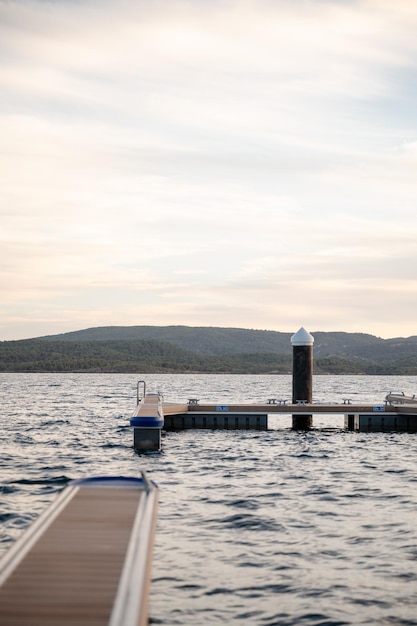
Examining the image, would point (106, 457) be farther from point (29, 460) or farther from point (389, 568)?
point (389, 568)

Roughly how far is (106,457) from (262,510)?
10956 mm

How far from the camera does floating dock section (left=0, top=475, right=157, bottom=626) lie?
7.14m

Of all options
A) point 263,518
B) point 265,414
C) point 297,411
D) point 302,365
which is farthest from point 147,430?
point 263,518

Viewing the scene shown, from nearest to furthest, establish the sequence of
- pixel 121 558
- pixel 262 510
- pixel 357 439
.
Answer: pixel 121 558 < pixel 262 510 < pixel 357 439

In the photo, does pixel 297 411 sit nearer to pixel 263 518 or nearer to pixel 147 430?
pixel 147 430

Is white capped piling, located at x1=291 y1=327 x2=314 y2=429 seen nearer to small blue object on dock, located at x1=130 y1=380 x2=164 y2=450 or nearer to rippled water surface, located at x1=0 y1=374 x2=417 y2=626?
rippled water surface, located at x1=0 y1=374 x2=417 y2=626

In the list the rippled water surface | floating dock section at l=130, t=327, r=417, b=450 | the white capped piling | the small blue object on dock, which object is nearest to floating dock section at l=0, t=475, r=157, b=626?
the rippled water surface

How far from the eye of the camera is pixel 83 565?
8.55 metres

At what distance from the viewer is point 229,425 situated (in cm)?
3609

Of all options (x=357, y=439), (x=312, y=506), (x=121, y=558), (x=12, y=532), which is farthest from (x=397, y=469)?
(x=121, y=558)

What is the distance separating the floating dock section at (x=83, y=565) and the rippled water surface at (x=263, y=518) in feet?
4.17

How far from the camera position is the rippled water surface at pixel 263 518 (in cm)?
1073

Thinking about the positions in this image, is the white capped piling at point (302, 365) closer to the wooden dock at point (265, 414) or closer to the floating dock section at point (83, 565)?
the wooden dock at point (265, 414)

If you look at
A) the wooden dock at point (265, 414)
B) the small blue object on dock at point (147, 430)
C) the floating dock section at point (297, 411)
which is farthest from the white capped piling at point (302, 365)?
the small blue object on dock at point (147, 430)
